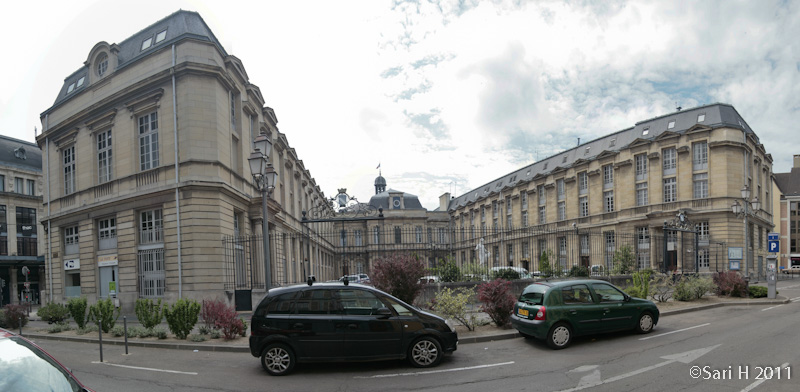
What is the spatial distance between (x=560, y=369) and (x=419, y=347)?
2624 millimetres

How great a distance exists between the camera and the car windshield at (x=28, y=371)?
10.2ft

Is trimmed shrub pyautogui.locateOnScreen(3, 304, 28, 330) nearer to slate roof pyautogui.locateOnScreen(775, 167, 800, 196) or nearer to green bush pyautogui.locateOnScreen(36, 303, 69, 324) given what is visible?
green bush pyautogui.locateOnScreen(36, 303, 69, 324)

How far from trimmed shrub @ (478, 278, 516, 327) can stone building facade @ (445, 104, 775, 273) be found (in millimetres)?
20212

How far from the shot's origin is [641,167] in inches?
1752

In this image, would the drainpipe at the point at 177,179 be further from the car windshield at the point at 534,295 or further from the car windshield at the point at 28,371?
the car windshield at the point at 28,371

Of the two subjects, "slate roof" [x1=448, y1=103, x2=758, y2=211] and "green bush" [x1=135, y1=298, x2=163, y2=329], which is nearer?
"green bush" [x1=135, y1=298, x2=163, y2=329]

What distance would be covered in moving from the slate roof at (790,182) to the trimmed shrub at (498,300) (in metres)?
78.6

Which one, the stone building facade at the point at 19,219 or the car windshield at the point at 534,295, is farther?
the stone building facade at the point at 19,219

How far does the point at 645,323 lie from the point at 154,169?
61.7 feet

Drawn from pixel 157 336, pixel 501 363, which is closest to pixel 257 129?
pixel 157 336

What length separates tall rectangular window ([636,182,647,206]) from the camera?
44.2 metres

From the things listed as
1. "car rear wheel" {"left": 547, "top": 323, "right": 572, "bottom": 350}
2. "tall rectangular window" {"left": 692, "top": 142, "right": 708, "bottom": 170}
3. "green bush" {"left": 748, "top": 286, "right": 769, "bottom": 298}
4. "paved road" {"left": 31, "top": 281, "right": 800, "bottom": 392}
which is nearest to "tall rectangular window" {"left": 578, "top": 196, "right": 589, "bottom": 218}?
"tall rectangular window" {"left": 692, "top": 142, "right": 708, "bottom": 170}

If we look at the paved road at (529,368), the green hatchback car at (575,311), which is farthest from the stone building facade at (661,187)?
the paved road at (529,368)

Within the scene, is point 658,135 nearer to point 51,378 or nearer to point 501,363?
point 501,363
